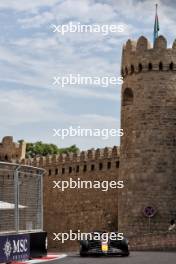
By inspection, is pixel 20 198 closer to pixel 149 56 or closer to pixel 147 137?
pixel 147 137

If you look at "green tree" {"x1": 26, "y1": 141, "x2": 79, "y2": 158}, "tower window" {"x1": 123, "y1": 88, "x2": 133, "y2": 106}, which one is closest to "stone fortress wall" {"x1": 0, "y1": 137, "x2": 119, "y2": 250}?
"tower window" {"x1": 123, "y1": 88, "x2": 133, "y2": 106}

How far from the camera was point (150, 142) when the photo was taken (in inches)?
1468

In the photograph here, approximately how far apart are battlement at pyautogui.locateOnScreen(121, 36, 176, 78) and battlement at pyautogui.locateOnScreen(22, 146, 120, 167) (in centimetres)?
715

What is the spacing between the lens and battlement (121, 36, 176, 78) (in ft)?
123

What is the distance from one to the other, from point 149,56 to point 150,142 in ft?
13.4

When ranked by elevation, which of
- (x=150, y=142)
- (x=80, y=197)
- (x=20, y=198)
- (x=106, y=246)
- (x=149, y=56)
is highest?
(x=149, y=56)

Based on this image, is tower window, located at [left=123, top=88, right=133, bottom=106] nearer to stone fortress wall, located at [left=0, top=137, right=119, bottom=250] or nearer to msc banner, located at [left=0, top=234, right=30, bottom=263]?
stone fortress wall, located at [left=0, top=137, right=119, bottom=250]

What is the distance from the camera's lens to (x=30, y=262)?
1912 centimetres

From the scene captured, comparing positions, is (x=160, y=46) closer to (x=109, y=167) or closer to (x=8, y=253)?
(x=109, y=167)

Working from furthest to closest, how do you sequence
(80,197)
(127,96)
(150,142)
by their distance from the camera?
(80,197)
(127,96)
(150,142)

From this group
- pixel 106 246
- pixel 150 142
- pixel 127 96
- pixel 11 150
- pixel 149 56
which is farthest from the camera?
pixel 11 150

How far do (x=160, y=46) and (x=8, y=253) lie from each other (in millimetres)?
21398

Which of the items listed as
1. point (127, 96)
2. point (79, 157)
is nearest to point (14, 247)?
point (127, 96)

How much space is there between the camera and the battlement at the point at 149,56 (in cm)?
3747
